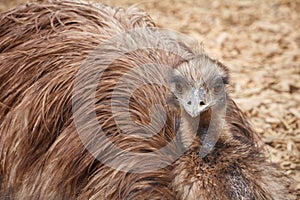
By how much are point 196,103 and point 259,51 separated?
341cm

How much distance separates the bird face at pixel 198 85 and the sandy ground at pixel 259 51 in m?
1.40

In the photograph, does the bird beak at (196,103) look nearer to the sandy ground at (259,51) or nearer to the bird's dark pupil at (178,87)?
the bird's dark pupil at (178,87)

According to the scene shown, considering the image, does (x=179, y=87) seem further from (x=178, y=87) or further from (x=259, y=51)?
(x=259, y=51)

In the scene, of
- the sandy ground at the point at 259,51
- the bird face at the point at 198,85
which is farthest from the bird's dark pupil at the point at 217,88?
the sandy ground at the point at 259,51

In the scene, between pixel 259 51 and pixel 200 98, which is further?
pixel 259 51

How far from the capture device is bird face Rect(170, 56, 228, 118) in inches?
106

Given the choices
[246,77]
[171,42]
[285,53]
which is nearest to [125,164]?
[171,42]

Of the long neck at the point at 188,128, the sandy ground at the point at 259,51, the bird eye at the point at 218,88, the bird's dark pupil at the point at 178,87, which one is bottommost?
the sandy ground at the point at 259,51

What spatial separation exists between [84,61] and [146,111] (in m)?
0.47

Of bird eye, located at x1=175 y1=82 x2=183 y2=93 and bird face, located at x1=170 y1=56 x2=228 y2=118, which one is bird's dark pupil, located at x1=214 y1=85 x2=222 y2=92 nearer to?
bird face, located at x1=170 y1=56 x2=228 y2=118

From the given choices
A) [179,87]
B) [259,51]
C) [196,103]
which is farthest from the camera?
[259,51]

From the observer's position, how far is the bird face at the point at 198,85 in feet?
8.86

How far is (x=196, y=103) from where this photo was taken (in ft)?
8.80

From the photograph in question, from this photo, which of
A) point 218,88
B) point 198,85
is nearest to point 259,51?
point 218,88
